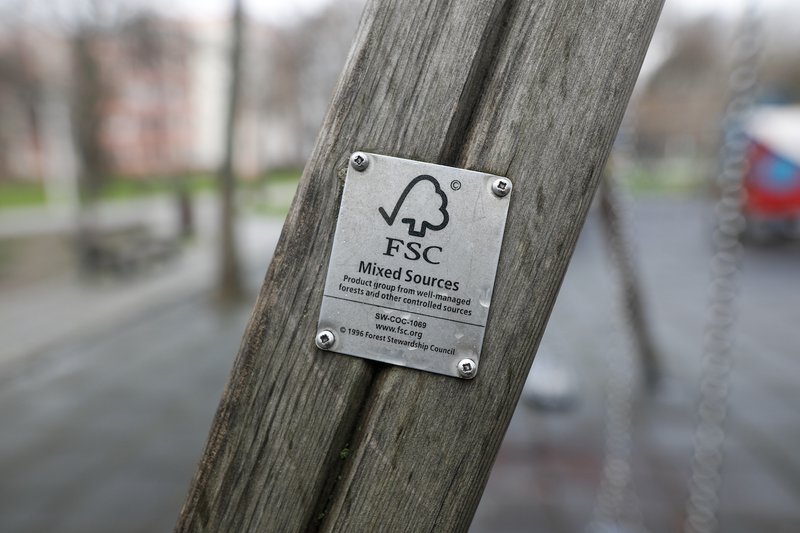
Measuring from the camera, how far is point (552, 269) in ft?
2.53

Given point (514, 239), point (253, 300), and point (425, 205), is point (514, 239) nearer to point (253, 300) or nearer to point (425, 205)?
point (425, 205)

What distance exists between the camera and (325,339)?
0.77 m

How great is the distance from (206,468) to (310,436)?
14cm

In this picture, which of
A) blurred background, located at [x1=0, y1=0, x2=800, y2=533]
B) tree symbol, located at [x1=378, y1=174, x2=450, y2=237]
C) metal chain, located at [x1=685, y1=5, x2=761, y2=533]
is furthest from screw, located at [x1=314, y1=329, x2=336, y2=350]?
metal chain, located at [x1=685, y1=5, x2=761, y2=533]

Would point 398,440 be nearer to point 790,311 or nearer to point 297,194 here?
point 297,194

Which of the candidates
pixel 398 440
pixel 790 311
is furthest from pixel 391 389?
pixel 790 311

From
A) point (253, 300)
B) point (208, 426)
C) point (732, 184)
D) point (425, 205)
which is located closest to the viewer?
point (425, 205)

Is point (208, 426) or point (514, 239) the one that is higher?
point (514, 239)

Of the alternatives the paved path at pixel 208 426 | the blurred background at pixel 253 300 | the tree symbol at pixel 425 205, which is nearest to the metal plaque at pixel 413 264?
the tree symbol at pixel 425 205

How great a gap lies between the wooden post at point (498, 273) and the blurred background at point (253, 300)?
63 cm

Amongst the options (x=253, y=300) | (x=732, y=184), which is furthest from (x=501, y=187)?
(x=253, y=300)

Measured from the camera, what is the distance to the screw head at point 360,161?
2.47 ft

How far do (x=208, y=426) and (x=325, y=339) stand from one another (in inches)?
169

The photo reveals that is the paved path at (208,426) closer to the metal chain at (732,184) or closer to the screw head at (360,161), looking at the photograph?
the metal chain at (732,184)
